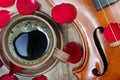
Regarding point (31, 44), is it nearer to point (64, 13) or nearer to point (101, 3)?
point (64, 13)

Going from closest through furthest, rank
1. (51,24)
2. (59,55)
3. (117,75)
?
(117,75) → (59,55) → (51,24)

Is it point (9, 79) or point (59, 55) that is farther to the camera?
point (9, 79)

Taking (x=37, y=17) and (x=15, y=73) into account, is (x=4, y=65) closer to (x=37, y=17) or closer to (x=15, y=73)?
(x=15, y=73)

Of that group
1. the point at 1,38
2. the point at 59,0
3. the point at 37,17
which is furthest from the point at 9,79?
the point at 59,0

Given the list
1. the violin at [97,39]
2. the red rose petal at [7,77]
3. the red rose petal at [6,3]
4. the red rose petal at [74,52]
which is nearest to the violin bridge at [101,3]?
the violin at [97,39]

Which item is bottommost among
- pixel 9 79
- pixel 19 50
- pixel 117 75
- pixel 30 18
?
pixel 117 75

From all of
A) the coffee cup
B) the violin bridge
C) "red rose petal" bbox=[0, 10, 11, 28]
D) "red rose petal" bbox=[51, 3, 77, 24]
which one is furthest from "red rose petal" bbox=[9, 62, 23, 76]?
the violin bridge

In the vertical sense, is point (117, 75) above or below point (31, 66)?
below

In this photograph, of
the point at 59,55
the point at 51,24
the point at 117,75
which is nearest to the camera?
the point at 117,75

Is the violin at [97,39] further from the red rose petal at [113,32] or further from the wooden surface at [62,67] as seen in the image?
the wooden surface at [62,67]
